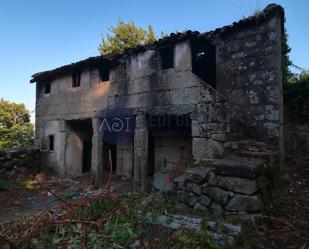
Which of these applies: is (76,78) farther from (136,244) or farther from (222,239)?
(222,239)

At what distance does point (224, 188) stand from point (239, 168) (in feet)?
1.48

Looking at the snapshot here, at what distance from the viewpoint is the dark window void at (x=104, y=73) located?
366 inches

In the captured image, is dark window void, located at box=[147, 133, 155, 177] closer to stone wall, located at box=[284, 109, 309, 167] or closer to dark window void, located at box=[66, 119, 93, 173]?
dark window void, located at box=[66, 119, 93, 173]

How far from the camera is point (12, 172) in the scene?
10344 millimetres

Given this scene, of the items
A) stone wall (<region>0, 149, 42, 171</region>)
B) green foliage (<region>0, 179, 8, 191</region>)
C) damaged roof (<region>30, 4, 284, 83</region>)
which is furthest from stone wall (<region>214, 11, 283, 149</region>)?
stone wall (<region>0, 149, 42, 171</region>)

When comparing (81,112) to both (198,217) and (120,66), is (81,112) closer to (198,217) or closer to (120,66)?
(120,66)

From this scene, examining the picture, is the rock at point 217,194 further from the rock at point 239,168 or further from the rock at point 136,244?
the rock at point 136,244

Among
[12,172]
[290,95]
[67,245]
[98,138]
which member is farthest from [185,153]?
[12,172]

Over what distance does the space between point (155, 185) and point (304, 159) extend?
457cm

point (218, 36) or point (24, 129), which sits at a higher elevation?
point (218, 36)

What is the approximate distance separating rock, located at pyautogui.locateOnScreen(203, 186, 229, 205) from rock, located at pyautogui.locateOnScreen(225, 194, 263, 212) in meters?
0.13

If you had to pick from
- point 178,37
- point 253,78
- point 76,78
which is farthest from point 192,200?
point 76,78

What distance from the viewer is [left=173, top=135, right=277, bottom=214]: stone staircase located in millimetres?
4199

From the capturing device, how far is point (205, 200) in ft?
15.1
